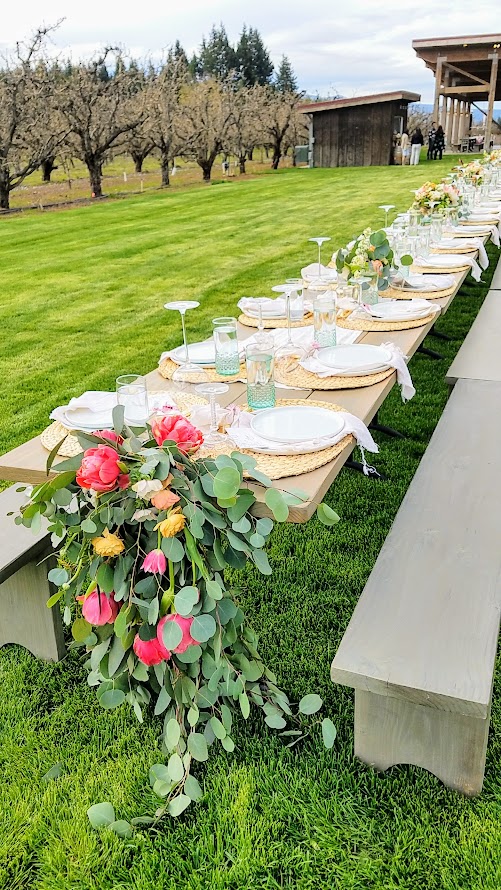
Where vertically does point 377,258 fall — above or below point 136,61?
below

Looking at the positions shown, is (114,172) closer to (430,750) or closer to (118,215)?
(118,215)

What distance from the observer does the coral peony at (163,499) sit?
172 centimetres

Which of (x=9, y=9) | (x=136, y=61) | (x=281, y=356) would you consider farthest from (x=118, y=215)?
(x=9, y=9)

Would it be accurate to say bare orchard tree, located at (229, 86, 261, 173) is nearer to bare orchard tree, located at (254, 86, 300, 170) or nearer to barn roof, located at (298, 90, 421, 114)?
bare orchard tree, located at (254, 86, 300, 170)

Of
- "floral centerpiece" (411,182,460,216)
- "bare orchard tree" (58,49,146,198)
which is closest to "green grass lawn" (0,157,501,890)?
"floral centerpiece" (411,182,460,216)

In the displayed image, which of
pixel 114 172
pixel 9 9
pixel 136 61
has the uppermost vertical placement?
pixel 9 9

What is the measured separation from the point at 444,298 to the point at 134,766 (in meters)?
2.64

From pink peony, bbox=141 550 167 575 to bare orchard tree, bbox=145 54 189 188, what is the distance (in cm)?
2162

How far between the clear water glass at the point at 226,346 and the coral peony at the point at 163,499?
97 centimetres

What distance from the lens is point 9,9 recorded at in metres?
31.3

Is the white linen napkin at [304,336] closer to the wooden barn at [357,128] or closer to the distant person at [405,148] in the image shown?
the distant person at [405,148]

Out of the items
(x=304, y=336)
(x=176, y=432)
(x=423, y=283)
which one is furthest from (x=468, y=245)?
(x=176, y=432)

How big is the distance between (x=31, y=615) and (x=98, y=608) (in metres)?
0.89

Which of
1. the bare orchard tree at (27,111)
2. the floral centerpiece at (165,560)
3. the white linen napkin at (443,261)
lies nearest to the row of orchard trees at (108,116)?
the bare orchard tree at (27,111)
